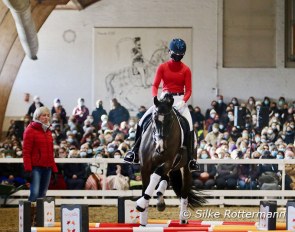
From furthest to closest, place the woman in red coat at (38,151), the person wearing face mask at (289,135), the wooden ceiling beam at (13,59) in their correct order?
1. the wooden ceiling beam at (13,59)
2. the person wearing face mask at (289,135)
3. the woman in red coat at (38,151)

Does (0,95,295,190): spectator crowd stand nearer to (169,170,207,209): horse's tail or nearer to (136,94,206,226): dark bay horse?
(169,170,207,209): horse's tail

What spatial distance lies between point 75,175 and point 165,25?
482 inches

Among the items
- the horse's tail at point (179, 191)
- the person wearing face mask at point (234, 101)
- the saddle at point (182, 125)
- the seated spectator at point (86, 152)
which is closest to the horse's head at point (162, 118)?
the saddle at point (182, 125)

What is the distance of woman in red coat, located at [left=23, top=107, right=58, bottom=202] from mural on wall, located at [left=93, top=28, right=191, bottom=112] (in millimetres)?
16716

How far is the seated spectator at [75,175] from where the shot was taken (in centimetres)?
1781

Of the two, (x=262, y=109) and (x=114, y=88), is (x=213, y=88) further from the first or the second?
(x=262, y=109)

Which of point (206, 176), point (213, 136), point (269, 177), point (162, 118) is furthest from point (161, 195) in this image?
point (213, 136)

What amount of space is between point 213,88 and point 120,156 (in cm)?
1153

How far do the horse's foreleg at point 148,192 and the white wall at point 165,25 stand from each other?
61.0ft

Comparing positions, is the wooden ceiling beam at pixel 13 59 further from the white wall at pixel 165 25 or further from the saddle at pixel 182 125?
the saddle at pixel 182 125

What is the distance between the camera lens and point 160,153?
427 inches

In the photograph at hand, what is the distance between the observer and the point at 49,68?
2941cm

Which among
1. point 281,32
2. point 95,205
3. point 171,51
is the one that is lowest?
point 95,205

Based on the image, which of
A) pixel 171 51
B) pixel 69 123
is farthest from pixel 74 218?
pixel 69 123
